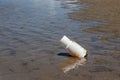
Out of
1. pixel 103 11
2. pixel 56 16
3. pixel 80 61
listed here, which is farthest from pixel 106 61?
pixel 103 11

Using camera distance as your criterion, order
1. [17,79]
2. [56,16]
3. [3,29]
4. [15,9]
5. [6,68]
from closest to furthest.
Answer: [17,79], [6,68], [3,29], [56,16], [15,9]

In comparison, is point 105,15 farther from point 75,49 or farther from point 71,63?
point 71,63

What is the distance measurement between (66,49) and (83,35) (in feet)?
6.63

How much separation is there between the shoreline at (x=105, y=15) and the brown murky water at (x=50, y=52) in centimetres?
41

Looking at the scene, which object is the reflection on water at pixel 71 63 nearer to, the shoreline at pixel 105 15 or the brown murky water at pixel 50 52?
the brown murky water at pixel 50 52

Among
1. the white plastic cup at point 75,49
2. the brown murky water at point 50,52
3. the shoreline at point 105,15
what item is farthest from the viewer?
the shoreline at point 105,15

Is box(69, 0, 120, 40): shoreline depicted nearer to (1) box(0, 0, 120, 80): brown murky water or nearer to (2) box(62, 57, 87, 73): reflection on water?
(1) box(0, 0, 120, 80): brown murky water

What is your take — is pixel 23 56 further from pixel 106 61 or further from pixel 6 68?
pixel 106 61

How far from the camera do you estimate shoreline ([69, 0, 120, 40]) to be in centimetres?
958

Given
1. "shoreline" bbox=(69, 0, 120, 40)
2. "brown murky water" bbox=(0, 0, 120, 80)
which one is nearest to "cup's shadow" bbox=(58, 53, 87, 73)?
"brown murky water" bbox=(0, 0, 120, 80)

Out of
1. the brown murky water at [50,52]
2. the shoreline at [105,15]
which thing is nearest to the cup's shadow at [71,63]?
the brown murky water at [50,52]

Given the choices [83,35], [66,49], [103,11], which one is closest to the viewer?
[66,49]

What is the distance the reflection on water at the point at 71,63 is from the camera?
634 cm

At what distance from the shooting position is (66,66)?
646 centimetres
